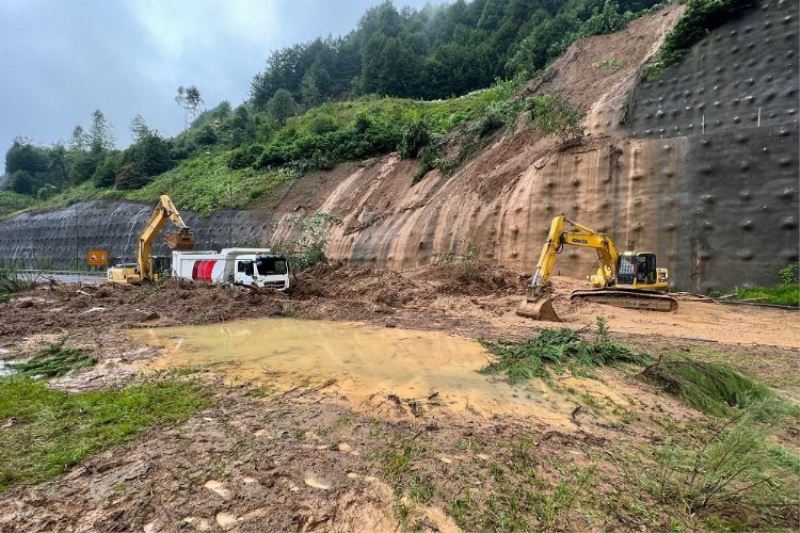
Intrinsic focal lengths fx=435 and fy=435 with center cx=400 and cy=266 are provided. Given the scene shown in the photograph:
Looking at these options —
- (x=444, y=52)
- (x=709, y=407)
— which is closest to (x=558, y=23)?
(x=444, y=52)

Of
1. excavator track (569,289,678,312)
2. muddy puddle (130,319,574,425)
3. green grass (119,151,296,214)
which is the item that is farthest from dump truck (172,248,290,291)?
green grass (119,151,296,214)

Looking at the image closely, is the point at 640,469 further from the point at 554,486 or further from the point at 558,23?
the point at 558,23

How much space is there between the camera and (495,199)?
67.4 ft

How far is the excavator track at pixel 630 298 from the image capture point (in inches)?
523

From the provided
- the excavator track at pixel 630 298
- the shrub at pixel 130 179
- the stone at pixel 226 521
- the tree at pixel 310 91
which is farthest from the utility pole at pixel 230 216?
the tree at pixel 310 91

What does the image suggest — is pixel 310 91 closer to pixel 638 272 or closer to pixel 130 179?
pixel 130 179

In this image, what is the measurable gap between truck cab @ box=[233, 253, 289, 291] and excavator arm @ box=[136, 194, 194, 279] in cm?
514

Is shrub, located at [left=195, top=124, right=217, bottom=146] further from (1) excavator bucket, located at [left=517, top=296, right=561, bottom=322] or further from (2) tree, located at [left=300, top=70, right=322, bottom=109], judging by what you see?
(1) excavator bucket, located at [left=517, top=296, right=561, bottom=322]

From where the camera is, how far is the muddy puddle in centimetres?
595

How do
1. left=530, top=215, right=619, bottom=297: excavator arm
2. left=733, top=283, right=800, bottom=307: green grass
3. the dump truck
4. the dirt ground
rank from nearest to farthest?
the dirt ground → left=530, top=215, right=619, bottom=297: excavator arm → left=733, top=283, right=800, bottom=307: green grass → the dump truck

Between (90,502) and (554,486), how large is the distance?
3.58 m

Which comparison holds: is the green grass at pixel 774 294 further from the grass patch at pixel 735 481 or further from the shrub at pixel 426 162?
the shrub at pixel 426 162

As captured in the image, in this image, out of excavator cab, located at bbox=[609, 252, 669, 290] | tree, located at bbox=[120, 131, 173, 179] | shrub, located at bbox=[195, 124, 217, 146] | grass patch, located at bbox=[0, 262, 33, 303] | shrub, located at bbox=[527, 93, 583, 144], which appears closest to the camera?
excavator cab, located at bbox=[609, 252, 669, 290]

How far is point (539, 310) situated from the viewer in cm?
1248
